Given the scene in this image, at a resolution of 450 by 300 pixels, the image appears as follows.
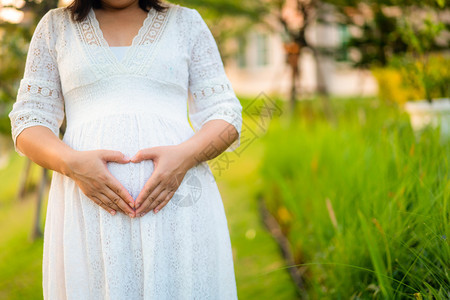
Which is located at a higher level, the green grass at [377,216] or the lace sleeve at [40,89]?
the lace sleeve at [40,89]

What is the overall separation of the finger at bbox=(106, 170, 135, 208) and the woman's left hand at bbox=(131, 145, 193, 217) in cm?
2

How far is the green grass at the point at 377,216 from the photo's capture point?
1499mm

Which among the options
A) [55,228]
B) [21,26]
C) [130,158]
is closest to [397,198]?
[130,158]

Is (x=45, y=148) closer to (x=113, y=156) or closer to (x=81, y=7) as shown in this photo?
(x=113, y=156)

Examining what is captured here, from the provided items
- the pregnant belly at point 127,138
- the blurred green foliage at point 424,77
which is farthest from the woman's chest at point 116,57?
the blurred green foliage at point 424,77

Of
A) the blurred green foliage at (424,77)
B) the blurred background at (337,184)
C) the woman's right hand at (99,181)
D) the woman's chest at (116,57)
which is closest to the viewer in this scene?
the woman's right hand at (99,181)

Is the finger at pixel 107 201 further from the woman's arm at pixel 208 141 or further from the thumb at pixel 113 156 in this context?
the woman's arm at pixel 208 141

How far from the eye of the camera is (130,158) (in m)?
1.27

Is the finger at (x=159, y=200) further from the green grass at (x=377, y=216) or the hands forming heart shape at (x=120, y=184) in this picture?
the green grass at (x=377, y=216)

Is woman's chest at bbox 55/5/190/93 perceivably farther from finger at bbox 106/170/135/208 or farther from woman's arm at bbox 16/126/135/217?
finger at bbox 106/170/135/208

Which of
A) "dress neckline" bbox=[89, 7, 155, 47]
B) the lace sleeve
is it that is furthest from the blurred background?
the lace sleeve

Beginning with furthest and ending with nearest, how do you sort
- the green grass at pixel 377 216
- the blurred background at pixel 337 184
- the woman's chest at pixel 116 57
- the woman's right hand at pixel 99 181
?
1. the blurred background at pixel 337 184
2. the green grass at pixel 377 216
3. the woman's chest at pixel 116 57
4. the woman's right hand at pixel 99 181

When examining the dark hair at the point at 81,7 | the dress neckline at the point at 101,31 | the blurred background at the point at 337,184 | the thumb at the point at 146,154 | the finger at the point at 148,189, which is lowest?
the blurred background at the point at 337,184

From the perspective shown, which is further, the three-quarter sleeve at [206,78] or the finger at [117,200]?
the three-quarter sleeve at [206,78]
